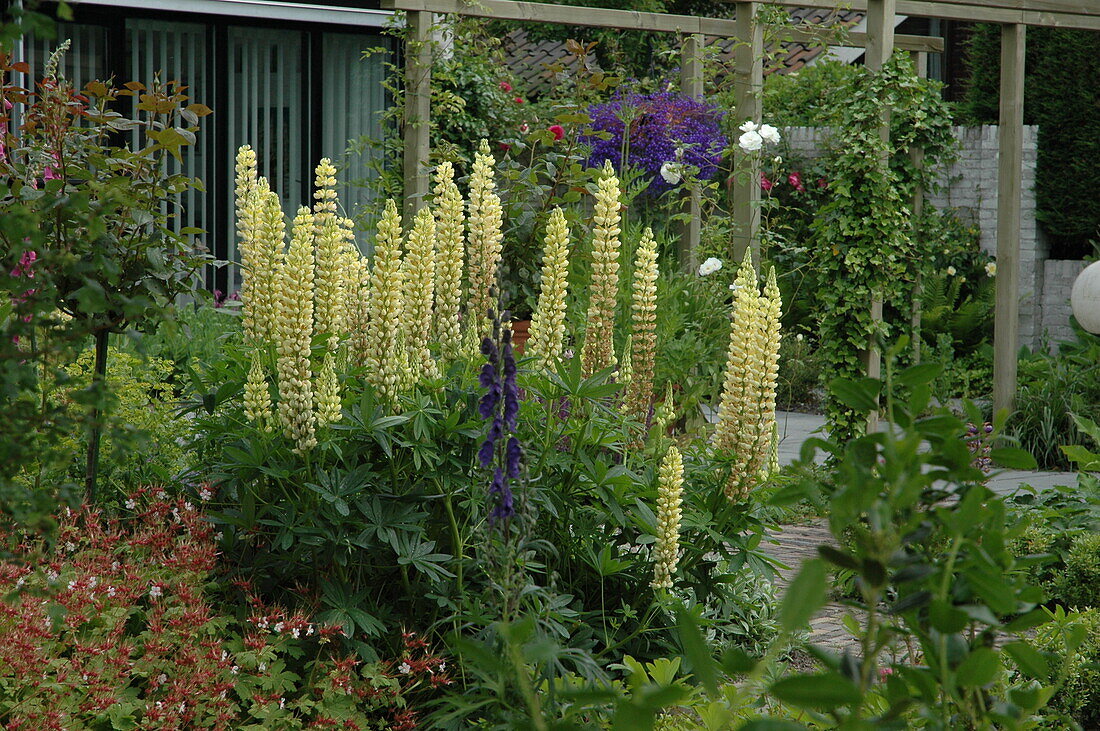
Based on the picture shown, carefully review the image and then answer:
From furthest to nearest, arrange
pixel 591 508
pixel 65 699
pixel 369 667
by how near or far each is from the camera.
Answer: pixel 591 508
pixel 369 667
pixel 65 699

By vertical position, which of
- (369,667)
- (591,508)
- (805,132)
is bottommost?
(369,667)

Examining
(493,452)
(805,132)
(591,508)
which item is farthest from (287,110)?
(493,452)

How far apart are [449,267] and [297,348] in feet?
1.85

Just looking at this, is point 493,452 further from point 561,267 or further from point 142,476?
point 142,476

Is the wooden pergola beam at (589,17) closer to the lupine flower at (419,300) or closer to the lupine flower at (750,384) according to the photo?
the lupine flower at (419,300)

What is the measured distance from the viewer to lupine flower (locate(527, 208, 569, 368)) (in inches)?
127

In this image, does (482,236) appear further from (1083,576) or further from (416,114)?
(416,114)

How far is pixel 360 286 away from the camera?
130 inches

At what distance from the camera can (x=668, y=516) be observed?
292cm

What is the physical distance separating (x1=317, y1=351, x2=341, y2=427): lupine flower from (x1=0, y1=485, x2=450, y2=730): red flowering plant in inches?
17.4

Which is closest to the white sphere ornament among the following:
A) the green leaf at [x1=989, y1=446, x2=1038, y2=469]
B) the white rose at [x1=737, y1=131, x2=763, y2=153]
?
the white rose at [x1=737, y1=131, x2=763, y2=153]

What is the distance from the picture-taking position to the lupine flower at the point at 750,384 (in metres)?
3.13

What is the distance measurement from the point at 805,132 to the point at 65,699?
10.6m

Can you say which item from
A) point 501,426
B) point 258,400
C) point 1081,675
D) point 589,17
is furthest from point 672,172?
point 501,426
